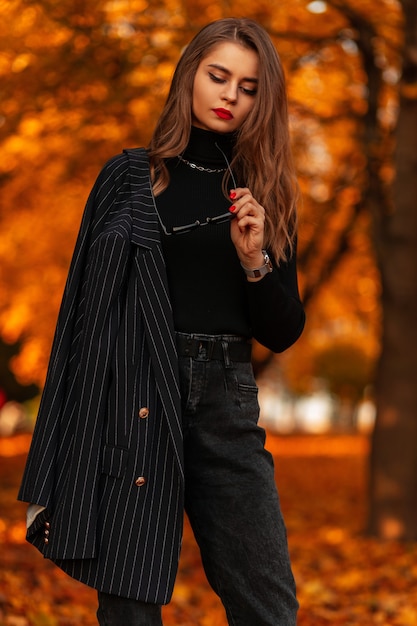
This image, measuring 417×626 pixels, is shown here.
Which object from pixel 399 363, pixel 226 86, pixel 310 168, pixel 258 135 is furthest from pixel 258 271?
pixel 310 168

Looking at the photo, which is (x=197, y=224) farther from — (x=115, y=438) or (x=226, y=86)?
(x=115, y=438)

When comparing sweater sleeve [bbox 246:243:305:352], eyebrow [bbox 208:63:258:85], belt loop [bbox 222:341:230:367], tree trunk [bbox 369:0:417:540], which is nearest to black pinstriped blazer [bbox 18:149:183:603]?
belt loop [bbox 222:341:230:367]

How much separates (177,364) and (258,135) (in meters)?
0.72

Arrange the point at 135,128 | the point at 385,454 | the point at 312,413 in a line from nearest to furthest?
the point at 135,128, the point at 385,454, the point at 312,413

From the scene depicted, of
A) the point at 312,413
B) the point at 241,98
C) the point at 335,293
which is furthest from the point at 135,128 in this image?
the point at 312,413

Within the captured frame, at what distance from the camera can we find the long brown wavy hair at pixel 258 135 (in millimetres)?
2961

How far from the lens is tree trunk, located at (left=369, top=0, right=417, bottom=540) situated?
820 centimetres

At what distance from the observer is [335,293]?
14.2 metres

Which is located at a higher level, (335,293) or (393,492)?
(335,293)

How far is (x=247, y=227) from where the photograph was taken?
2795 millimetres

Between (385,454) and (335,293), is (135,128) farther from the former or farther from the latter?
(335,293)

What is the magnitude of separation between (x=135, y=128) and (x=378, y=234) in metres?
2.11

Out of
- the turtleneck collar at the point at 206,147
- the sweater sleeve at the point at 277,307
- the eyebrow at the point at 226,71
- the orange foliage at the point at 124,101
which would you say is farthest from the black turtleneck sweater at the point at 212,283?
the orange foliage at the point at 124,101

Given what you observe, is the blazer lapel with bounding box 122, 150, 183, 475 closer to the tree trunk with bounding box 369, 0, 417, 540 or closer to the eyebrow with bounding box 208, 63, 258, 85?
the eyebrow with bounding box 208, 63, 258, 85
